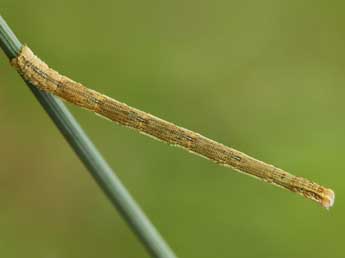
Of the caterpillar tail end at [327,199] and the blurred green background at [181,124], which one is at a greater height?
the blurred green background at [181,124]

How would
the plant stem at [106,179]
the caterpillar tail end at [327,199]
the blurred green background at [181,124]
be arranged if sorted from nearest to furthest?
the plant stem at [106,179], the caterpillar tail end at [327,199], the blurred green background at [181,124]

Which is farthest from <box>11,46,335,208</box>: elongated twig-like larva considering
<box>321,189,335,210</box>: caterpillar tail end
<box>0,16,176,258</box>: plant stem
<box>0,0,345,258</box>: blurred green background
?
<box>0,0,345,258</box>: blurred green background

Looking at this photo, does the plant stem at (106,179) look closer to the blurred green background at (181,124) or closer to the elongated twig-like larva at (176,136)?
the elongated twig-like larva at (176,136)

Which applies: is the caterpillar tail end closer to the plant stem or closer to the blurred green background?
the plant stem

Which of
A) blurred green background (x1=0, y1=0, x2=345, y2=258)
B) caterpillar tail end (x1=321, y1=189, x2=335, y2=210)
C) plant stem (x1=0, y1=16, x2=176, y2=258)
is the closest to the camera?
plant stem (x1=0, y1=16, x2=176, y2=258)

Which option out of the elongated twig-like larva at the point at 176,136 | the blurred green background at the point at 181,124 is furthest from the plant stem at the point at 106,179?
the blurred green background at the point at 181,124

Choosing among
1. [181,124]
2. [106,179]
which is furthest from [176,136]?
[181,124]

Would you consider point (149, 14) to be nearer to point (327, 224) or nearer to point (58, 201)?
point (58, 201)

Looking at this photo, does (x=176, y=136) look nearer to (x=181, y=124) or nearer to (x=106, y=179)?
(x=106, y=179)
